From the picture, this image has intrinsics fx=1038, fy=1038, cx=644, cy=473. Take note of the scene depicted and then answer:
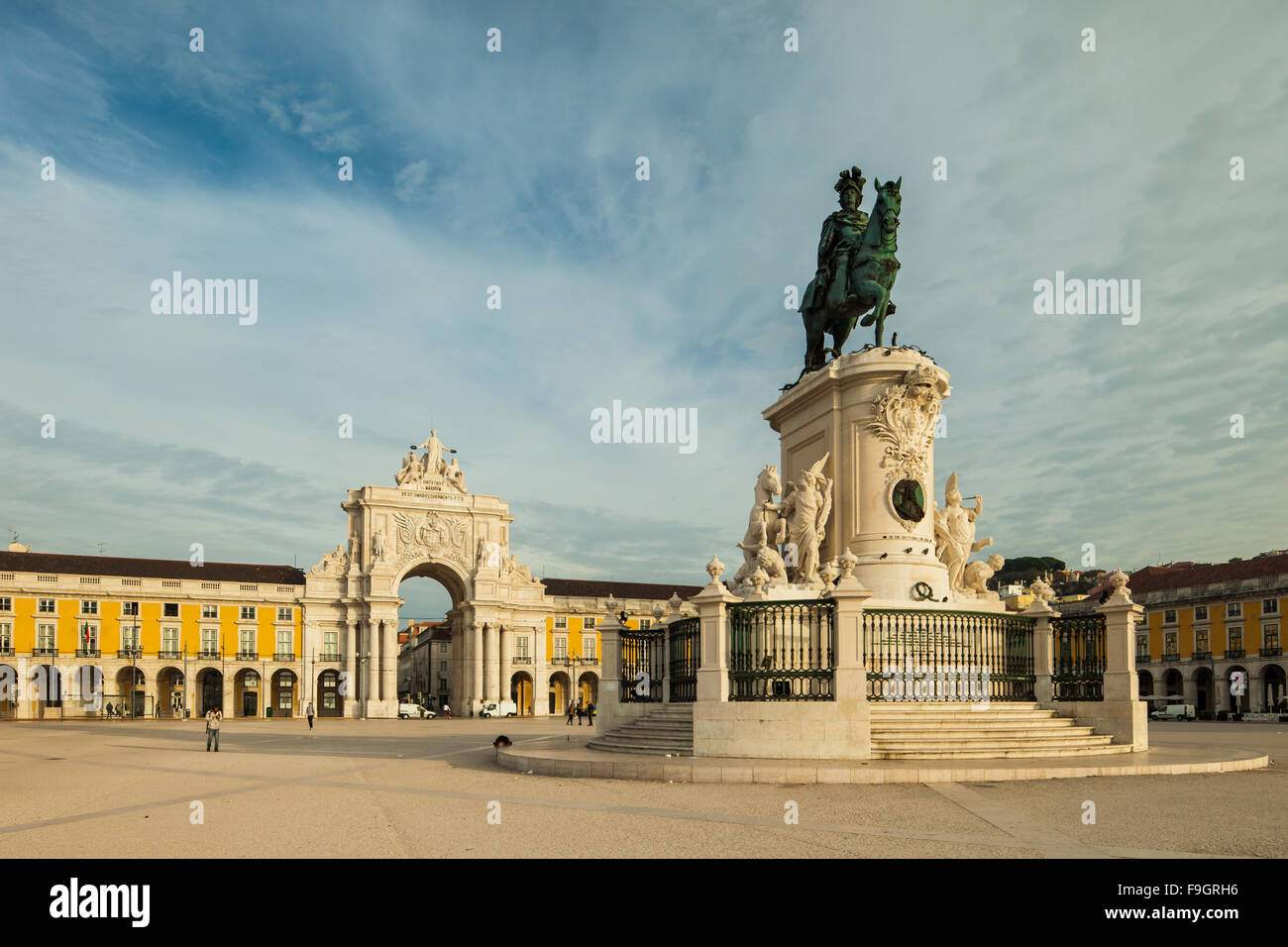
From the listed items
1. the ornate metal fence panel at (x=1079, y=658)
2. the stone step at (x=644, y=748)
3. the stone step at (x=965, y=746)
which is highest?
the ornate metal fence panel at (x=1079, y=658)

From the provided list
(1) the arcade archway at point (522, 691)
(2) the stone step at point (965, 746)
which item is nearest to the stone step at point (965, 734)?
(2) the stone step at point (965, 746)

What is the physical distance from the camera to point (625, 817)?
9.97 metres

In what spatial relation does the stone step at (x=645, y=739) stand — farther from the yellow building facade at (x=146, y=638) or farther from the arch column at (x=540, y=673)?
the arch column at (x=540, y=673)

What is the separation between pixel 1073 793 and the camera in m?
11.4

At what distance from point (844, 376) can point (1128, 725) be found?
7230mm

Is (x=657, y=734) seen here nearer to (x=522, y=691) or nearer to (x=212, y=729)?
(x=212, y=729)

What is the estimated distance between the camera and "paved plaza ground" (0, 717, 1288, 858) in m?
8.23

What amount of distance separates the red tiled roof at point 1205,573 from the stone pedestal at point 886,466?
182 ft

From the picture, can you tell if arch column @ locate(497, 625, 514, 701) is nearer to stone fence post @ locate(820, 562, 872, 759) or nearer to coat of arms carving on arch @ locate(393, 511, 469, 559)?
coat of arms carving on arch @ locate(393, 511, 469, 559)

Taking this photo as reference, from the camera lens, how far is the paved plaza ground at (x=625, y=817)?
27.0 ft

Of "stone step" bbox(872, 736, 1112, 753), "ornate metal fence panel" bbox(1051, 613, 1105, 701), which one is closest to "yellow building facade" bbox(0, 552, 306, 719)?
"ornate metal fence panel" bbox(1051, 613, 1105, 701)
